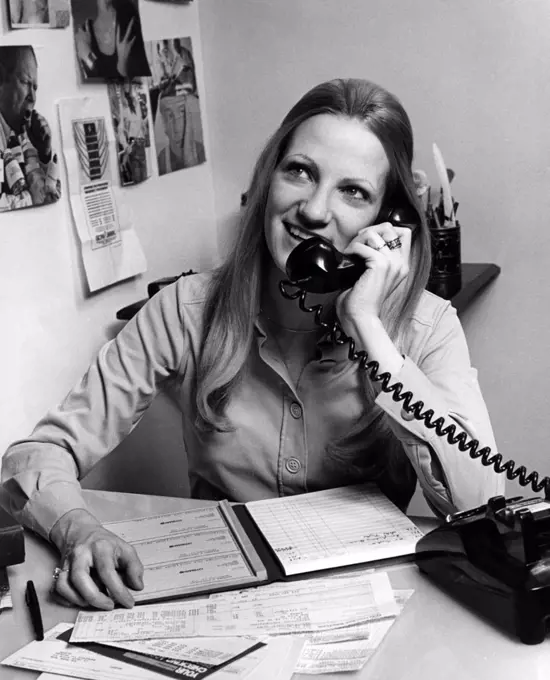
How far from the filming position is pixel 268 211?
1.49 metres

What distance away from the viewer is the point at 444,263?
2.13 metres

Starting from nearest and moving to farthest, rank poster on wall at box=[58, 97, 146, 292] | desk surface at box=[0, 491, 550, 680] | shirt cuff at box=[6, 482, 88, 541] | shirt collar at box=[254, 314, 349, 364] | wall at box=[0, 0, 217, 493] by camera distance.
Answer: desk surface at box=[0, 491, 550, 680], shirt cuff at box=[6, 482, 88, 541], shirt collar at box=[254, 314, 349, 364], wall at box=[0, 0, 217, 493], poster on wall at box=[58, 97, 146, 292]

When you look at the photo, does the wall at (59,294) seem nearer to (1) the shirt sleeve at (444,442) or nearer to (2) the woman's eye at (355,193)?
(2) the woman's eye at (355,193)

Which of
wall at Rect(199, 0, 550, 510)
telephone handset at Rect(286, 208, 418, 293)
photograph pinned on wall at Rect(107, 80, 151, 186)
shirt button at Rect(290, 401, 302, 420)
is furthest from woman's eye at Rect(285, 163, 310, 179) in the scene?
wall at Rect(199, 0, 550, 510)

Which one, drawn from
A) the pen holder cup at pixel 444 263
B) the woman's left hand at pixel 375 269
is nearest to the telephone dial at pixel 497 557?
the woman's left hand at pixel 375 269

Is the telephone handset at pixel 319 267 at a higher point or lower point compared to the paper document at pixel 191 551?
higher

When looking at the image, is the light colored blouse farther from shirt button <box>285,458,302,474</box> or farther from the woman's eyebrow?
the woman's eyebrow

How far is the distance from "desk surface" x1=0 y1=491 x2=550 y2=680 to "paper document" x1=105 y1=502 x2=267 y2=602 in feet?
0.39

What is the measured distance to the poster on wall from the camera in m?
1.74

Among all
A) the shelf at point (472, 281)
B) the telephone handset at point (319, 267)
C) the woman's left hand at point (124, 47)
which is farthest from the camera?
the shelf at point (472, 281)

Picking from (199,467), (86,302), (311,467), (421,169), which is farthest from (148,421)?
(421,169)

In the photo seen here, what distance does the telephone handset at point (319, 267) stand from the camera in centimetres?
139

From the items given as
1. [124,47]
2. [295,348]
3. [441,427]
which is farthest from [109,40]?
[441,427]

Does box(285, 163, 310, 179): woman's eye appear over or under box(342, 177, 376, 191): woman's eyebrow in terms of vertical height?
over
